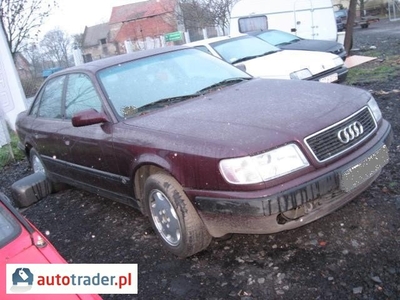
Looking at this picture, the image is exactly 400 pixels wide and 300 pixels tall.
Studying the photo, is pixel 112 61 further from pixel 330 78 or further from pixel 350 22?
pixel 350 22

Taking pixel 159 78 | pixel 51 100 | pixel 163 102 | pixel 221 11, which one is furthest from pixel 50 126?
pixel 221 11

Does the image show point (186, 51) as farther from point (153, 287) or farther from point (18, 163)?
point (18, 163)

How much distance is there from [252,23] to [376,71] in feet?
14.0

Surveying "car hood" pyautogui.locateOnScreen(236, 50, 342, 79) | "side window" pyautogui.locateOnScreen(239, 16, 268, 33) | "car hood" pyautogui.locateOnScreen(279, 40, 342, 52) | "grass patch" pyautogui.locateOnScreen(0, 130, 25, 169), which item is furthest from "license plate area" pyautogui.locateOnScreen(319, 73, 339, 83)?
"grass patch" pyautogui.locateOnScreen(0, 130, 25, 169)

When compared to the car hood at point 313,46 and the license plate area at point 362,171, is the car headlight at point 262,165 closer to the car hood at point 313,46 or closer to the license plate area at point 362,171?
the license plate area at point 362,171

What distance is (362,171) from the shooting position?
2.86 meters

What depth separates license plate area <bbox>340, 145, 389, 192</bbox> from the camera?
2746 millimetres

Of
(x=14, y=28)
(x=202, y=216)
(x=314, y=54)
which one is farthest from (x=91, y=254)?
(x=14, y=28)

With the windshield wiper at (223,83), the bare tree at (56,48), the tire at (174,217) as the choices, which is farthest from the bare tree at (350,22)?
the bare tree at (56,48)

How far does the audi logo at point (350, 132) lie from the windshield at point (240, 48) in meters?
4.78

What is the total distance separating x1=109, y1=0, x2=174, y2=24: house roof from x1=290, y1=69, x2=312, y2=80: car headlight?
33.5 metres

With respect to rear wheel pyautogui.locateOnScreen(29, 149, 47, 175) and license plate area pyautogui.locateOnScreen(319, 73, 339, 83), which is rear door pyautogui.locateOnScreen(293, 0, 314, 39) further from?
rear wheel pyautogui.locateOnScreen(29, 149, 47, 175)

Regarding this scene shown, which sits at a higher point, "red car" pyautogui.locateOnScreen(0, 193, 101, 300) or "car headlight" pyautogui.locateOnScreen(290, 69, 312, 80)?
"red car" pyautogui.locateOnScreen(0, 193, 101, 300)

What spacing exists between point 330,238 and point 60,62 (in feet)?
77.5
